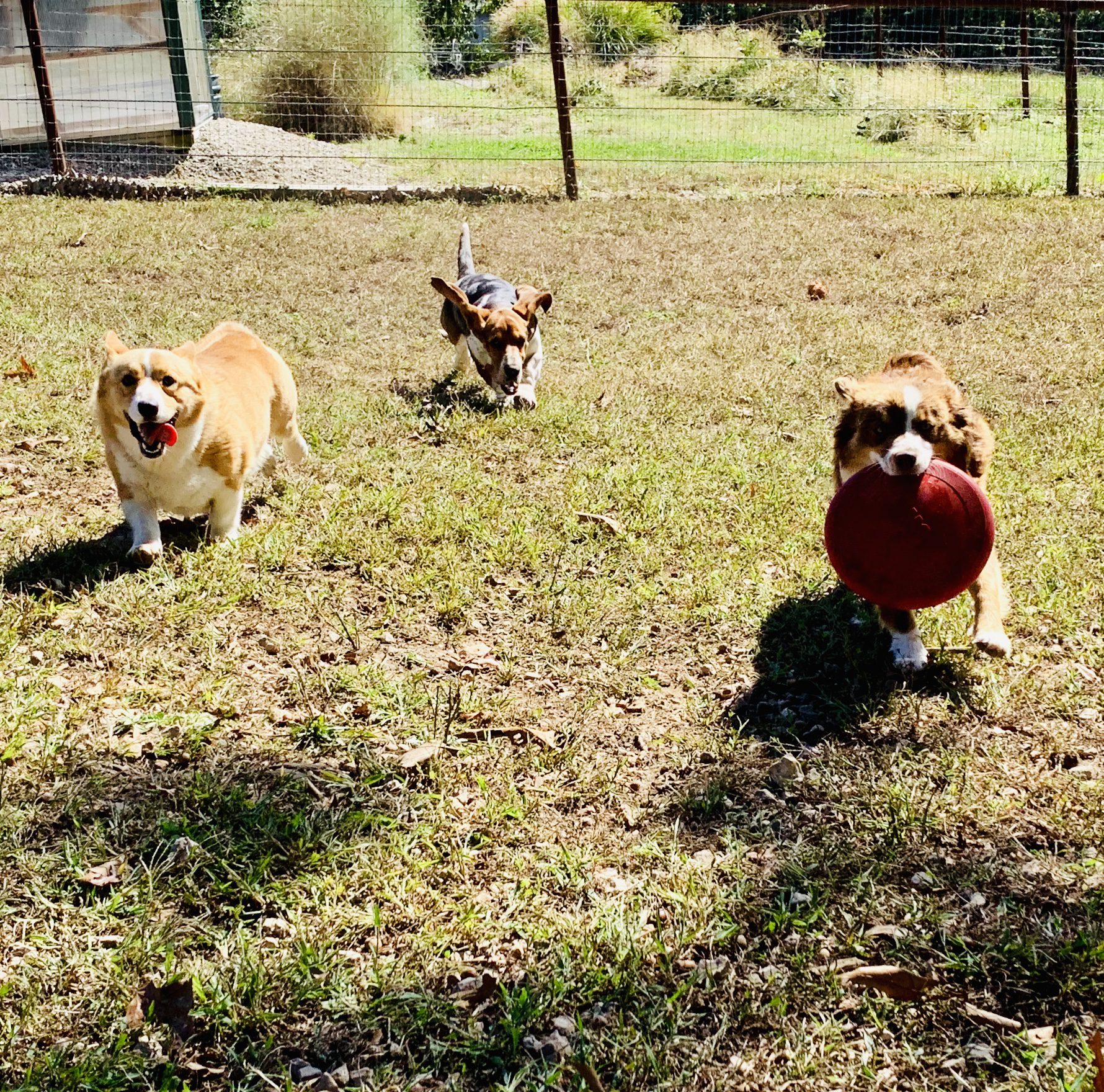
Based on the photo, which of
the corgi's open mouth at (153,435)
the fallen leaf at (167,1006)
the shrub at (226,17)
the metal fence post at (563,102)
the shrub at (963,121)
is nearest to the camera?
the fallen leaf at (167,1006)

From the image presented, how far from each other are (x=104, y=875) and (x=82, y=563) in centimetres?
204

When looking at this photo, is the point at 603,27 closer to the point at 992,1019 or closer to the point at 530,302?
the point at 530,302

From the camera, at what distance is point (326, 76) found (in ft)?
54.4

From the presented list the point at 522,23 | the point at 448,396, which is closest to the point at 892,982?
the point at 448,396

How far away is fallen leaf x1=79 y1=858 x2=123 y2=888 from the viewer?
2832 mm

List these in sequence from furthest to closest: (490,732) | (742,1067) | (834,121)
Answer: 1. (834,121)
2. (490,732)
3. (742,1067)

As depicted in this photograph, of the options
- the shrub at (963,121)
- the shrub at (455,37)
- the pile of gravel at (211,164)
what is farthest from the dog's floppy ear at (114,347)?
the shrub at (963,121)

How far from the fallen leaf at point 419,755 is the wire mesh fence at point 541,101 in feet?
34.9

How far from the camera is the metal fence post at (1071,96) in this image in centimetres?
1236

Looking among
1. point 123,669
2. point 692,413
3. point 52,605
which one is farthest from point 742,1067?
point 692,413

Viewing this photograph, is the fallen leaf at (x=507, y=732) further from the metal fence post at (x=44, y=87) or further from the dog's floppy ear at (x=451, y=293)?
the metal fence post at (x=44, y=87)

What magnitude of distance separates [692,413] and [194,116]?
10.1 m

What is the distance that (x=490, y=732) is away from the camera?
356cm

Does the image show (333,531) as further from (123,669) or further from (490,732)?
(490,732)
